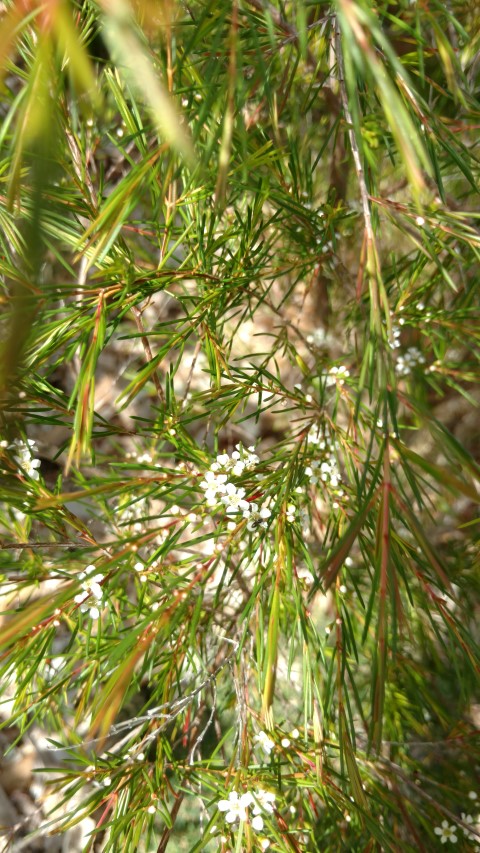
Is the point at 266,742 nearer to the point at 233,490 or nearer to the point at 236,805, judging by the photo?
the point at 236,805

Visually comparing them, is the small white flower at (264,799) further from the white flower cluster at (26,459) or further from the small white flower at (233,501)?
the white flower cluster at (26,459)

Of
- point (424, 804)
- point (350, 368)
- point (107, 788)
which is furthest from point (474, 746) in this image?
point (350, 368)

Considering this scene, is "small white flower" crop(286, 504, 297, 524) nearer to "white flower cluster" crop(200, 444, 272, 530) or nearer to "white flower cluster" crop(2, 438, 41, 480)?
"white flower cluster" crop(200, 444, 272, 530)

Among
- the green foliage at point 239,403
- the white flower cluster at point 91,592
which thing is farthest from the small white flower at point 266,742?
the white flower cluster at point 91,592

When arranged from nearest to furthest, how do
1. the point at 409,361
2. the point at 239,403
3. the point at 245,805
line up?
the point at 245,805, the point at 239,403, the point at 409,361

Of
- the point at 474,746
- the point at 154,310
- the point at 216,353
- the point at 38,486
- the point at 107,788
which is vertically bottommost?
the point at 107,788

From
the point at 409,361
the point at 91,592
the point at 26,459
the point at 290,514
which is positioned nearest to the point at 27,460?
the point at 26,459

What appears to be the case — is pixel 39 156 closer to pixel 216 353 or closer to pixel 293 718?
pixel 216 353
